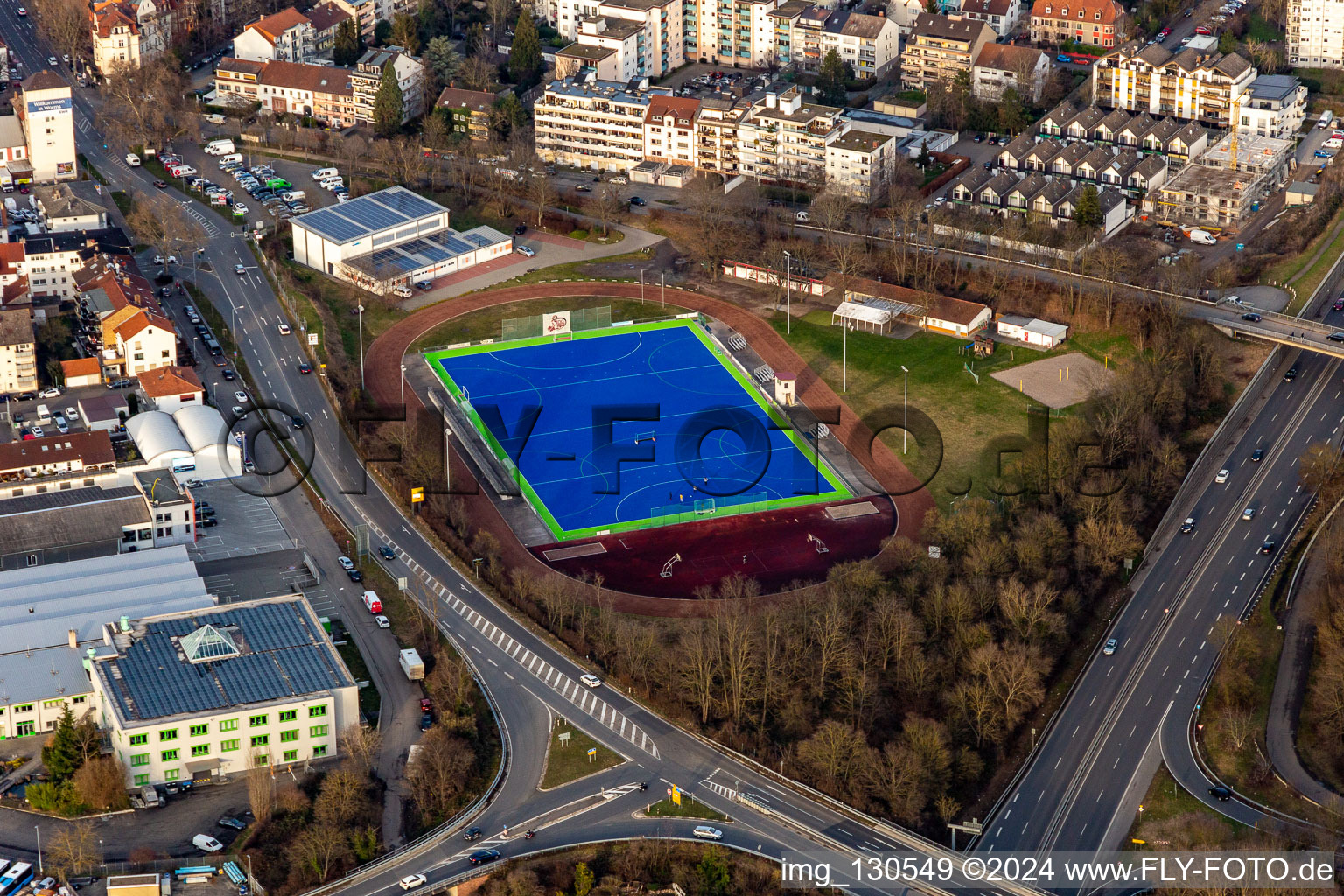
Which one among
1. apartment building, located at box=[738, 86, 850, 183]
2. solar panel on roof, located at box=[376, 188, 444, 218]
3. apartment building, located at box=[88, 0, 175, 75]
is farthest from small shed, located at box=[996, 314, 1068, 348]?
apartment building, located at box=[88, 0, 175, 75]

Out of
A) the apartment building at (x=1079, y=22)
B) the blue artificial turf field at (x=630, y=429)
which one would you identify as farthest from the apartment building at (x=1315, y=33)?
the blue artificial turf field at (x=630, y=429)

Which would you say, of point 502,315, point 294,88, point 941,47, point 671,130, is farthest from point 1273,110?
point 294,88

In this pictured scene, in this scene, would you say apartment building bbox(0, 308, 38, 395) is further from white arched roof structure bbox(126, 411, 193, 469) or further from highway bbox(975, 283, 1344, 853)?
highway bbox(975, 283, 1344, 853)

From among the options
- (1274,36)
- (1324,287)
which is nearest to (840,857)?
(1324,287)

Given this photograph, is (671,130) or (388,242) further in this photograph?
(671,130)

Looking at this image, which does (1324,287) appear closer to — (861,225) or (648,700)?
(861,225)

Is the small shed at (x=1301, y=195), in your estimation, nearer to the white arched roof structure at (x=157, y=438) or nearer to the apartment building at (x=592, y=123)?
the apartment building at (x=592, y=123)

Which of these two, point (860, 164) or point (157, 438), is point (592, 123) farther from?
point (157, 438)
